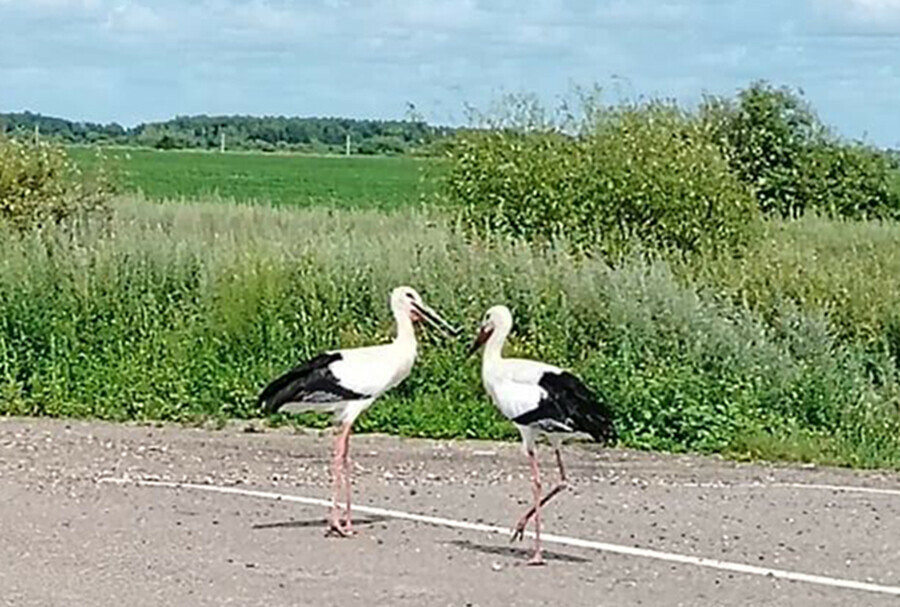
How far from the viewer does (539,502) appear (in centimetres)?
1157

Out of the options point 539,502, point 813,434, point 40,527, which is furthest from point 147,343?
point 539,502

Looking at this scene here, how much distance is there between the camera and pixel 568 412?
440 inches

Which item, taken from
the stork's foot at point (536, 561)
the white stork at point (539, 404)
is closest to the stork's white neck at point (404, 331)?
the white stork at point (539, 404)

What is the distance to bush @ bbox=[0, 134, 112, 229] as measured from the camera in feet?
87.5

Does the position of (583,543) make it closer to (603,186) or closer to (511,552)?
(511,552)

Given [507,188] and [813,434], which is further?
[507,188]

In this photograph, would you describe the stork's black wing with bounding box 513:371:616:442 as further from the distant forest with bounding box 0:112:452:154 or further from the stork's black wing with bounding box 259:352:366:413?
the distant forest with bounding box 0:112:452:154

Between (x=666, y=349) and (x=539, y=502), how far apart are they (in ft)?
28.0

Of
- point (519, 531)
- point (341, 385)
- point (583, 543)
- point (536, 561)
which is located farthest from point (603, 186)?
point (536, 561)

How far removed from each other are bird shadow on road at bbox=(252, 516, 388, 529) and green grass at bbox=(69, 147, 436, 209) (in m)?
39.4

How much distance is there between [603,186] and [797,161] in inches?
704

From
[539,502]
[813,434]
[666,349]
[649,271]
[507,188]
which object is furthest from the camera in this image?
[507,188]

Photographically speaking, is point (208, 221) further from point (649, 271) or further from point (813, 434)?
point (813, 434)

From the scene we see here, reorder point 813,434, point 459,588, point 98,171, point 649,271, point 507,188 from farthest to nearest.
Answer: point 98,171 < point 507,188 < point 649,271 < point 813,434 < point 459,588
